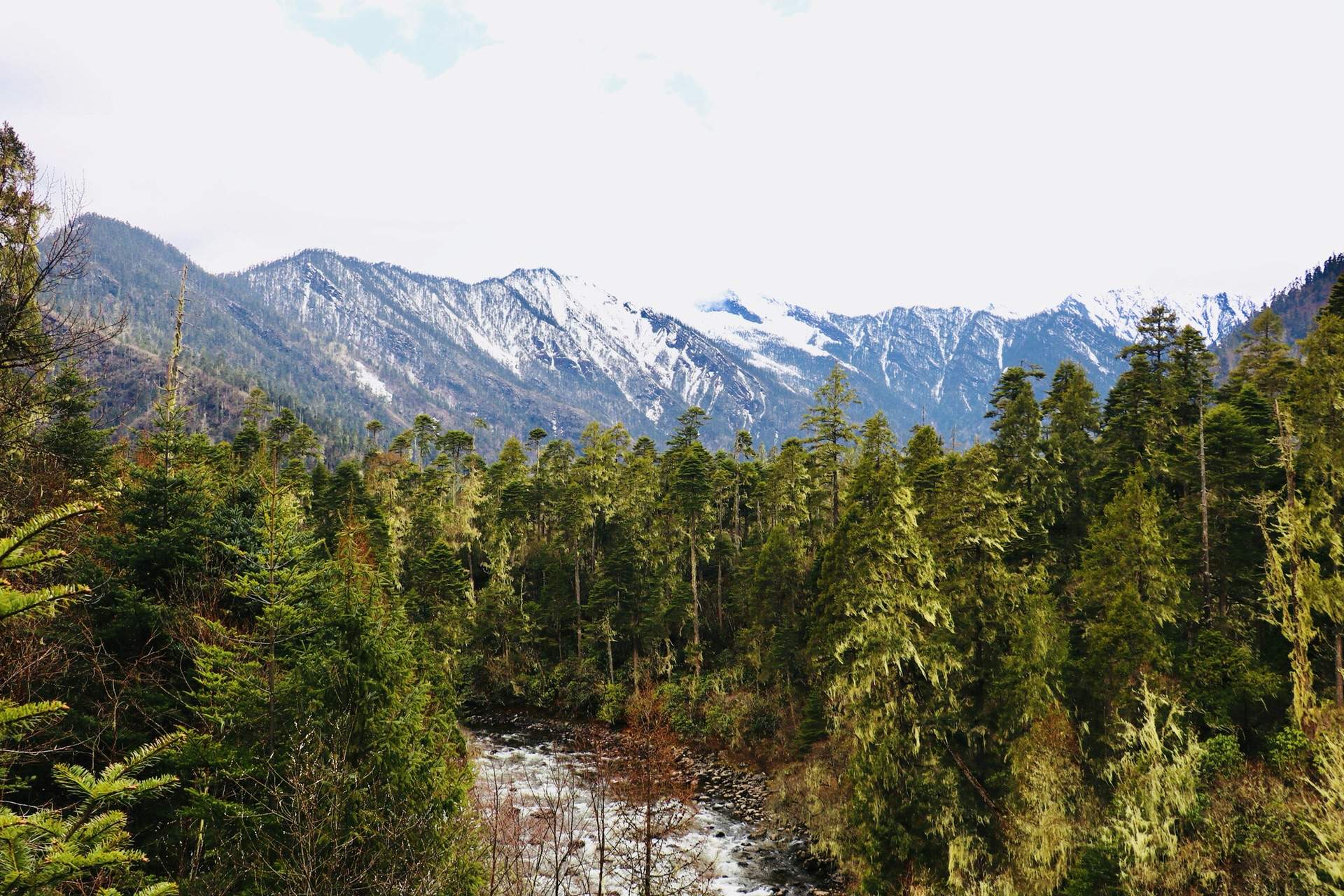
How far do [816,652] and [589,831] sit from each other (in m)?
12.5

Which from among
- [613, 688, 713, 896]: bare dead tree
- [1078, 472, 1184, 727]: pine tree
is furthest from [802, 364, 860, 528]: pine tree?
[613, 688, 713, 896]: bare dead tree

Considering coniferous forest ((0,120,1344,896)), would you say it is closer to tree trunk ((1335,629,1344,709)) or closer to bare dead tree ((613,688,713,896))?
tree trunk ((1335,629,1344,709))

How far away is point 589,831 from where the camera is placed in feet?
87.7

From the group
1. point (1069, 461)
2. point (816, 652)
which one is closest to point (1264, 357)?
point (1069, 461)

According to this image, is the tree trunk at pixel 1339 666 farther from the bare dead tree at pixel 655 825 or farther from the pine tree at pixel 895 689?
the bare dead tree at pixel 655 825

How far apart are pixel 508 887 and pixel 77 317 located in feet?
52.9

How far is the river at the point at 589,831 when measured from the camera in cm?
2167

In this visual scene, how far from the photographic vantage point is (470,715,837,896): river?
71.1ft

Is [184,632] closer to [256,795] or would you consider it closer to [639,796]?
[256,795]

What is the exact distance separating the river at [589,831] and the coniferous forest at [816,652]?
138 cm

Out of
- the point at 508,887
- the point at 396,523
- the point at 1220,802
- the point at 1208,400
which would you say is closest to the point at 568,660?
the point at 396,523

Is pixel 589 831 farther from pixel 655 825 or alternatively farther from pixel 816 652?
pixel 816 652

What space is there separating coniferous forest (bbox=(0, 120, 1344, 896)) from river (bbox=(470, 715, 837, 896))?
138 cm

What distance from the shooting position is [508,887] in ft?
55.2
